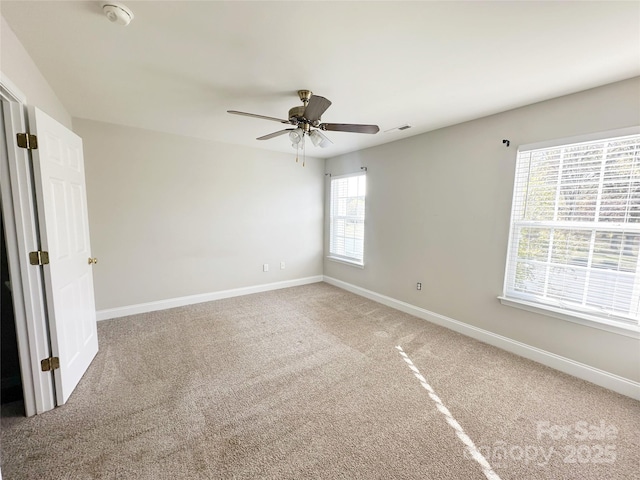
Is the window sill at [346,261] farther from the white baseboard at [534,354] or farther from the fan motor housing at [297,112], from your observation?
the fan motor housing at [297,112]

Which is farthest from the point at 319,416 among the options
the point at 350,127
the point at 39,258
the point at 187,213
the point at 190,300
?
the point at 187,213

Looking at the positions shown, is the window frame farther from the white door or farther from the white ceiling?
the white door

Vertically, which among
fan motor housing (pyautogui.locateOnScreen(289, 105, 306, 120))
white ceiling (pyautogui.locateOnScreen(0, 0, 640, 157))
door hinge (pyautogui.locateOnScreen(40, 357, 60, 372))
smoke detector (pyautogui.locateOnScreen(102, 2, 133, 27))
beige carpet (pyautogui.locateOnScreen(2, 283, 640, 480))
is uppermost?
white ceiling (pyautogui.locateOnScreen(0, 0, 640, 157))

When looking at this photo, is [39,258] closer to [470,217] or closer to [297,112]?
[297,112]

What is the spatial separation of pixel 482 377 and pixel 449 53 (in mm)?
2500

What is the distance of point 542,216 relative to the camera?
96.3 inches

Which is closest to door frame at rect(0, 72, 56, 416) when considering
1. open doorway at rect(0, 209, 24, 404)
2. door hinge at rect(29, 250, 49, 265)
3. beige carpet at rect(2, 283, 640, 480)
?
door hinge at rect(29, 250, 49, 265)

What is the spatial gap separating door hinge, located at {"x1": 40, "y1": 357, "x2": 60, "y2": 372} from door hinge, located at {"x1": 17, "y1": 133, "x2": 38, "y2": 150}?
141 centimetres

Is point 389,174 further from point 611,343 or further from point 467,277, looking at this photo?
point 611,343

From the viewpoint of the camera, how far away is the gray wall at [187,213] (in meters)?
3.26

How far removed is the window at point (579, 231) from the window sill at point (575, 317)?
0.03 feet

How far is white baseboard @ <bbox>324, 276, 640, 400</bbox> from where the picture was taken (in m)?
2.08

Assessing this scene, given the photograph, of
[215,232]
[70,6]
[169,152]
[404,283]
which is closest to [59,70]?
[70,6]

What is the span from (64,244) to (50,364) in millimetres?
845
